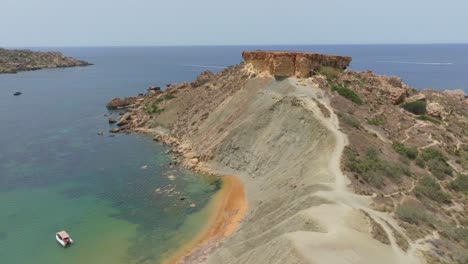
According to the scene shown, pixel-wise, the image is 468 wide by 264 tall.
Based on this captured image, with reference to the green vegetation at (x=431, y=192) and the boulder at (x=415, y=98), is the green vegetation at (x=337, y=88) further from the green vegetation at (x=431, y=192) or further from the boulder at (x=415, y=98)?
the green vegetation at (x=431, y=192)

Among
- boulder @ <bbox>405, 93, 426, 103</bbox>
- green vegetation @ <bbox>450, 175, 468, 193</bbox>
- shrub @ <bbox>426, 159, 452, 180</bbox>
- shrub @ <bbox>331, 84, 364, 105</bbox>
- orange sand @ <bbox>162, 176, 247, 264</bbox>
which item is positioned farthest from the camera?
boulder @ <bbox>405, 93, 426, 103</bbox>

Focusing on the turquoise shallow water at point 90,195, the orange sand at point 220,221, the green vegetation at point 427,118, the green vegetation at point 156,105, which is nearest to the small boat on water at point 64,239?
the turquoise shallow water at point 90,195

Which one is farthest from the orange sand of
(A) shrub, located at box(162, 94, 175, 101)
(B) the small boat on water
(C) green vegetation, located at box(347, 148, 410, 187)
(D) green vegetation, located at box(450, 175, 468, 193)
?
(A) shrub, located at box(162, 94, 175, 101)

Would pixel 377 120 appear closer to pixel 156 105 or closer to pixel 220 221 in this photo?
pixel 220 221

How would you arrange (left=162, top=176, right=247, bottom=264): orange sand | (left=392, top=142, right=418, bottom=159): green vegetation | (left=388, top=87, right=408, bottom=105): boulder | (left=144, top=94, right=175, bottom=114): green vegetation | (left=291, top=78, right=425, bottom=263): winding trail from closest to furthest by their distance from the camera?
(left=291, top=78, right=425, bottom=263): winding trail
(left=162, top=176, right=247, bottom=264): orange sand
(left=392, top=142, right=418, bottom=159): green vegetation
(left=388, top=87, right=408, bottom=105): boulder
(left=144, top=94, right=175, bottom=114): green vegetation

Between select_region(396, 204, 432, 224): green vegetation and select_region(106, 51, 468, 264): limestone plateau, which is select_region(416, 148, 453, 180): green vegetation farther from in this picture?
select_region(396, 204, 432, 224): green vegetation

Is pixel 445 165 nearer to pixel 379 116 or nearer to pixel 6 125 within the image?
pixel 379 116

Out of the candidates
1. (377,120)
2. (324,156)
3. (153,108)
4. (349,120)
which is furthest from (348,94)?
(153,108)
